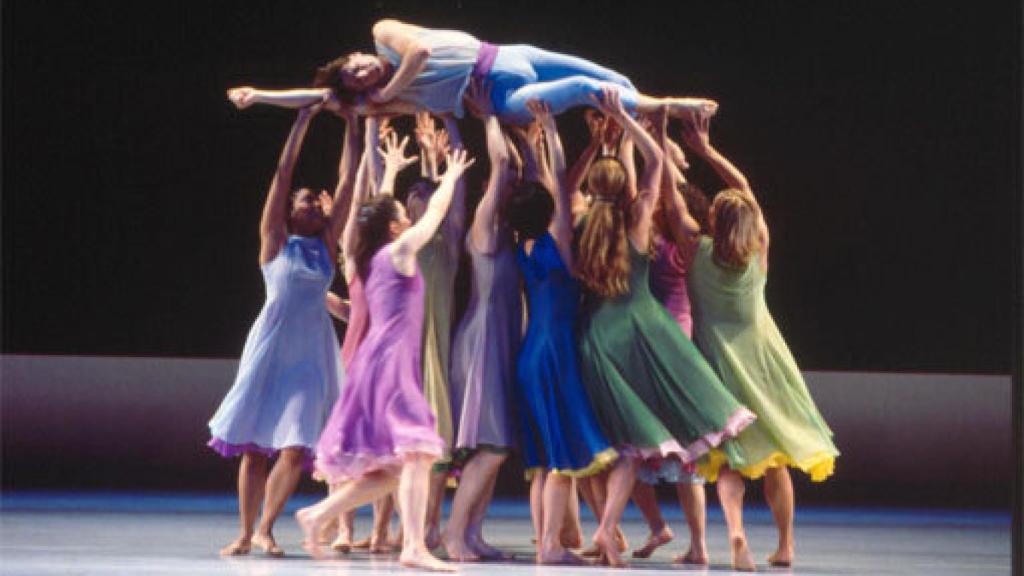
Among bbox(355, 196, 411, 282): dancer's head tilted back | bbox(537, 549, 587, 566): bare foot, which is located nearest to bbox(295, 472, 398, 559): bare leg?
bbox(537, 549, 587, 566): bare foot

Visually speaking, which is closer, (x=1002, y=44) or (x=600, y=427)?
(x=600, y=427)

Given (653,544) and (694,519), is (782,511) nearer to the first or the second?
(694,519)

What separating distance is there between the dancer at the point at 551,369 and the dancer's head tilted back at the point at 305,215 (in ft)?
2.13

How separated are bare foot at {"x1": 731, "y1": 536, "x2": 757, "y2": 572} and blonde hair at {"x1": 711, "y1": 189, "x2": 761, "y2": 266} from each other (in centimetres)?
91

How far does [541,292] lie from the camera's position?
5.81 m

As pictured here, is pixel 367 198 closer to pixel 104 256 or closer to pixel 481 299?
pixel 481 299

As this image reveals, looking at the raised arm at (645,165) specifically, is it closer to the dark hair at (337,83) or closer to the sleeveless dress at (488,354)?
the sleeveless dress at (488,354)

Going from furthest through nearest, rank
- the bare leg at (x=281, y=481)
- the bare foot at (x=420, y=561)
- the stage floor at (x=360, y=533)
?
the bare leg at (x=281, y=481)
the stage floor at (x=360, y=533)
the bare foot at (x=420, y=561)

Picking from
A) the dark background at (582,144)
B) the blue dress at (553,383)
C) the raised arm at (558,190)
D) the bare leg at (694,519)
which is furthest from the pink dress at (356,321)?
the dark background at (582,144)

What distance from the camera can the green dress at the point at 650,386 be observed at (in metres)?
5.66

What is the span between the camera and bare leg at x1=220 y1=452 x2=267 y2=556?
5879 mm

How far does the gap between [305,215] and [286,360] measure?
19.5 inches

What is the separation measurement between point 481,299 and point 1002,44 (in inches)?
154

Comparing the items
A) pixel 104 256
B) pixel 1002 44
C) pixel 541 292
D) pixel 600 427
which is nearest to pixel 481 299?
pixel 541 292
